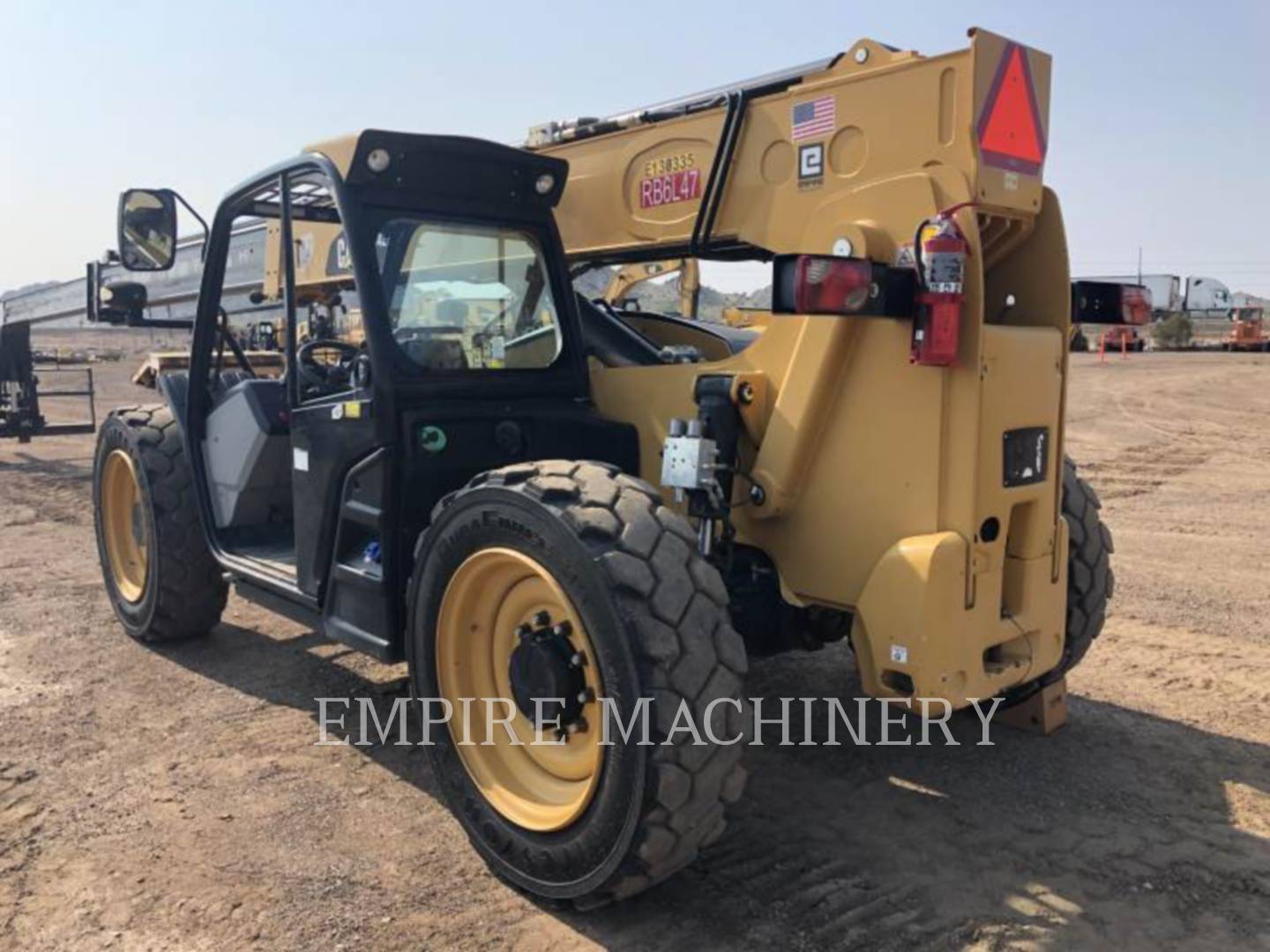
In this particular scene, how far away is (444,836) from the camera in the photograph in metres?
3.70

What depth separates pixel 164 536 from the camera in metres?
5.50

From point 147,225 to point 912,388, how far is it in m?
3.79

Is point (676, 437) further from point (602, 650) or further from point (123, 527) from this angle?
point (123, 527)

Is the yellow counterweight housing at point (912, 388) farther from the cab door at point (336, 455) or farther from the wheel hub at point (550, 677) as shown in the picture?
the cab door at point (336, 455)

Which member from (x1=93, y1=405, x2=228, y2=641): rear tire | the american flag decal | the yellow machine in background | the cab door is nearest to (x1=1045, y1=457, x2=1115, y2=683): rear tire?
the american flag decal

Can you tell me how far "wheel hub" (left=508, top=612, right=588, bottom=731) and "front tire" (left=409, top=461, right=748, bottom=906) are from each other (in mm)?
18

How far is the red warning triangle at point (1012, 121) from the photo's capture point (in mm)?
3297

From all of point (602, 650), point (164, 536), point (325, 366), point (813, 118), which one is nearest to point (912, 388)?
point (813, 118)

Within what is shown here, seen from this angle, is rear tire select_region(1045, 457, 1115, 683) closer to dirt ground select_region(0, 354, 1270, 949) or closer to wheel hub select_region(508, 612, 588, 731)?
dirt ground select_region(0, 354, 1270, 949)

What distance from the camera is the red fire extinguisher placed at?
3.10m

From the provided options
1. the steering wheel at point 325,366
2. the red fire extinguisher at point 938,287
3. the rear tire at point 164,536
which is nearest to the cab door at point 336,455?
the steering wheel at point 325,366

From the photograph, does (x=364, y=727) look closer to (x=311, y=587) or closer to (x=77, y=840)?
(x=311, y=587)

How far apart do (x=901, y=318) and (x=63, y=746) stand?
3776 mm

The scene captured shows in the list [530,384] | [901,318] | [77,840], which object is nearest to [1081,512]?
[901,318]
